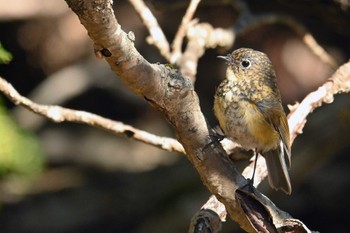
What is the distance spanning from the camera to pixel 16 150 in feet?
11.5

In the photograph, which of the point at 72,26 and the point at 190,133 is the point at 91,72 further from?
the point at 190,133

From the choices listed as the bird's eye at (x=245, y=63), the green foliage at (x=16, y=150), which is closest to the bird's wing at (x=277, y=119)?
the bird's eye at (x=245, y=63)

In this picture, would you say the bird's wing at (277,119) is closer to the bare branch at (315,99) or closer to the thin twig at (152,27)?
the bare branch at (315,99)

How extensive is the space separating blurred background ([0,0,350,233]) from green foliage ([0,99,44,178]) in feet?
6.64

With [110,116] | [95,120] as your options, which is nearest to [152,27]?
[95,120]

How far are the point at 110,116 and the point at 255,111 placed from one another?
311 centimetres

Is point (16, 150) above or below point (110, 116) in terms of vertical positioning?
below

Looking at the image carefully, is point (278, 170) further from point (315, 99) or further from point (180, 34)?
point (180, 34)

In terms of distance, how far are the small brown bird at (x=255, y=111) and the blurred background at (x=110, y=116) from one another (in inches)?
80.3

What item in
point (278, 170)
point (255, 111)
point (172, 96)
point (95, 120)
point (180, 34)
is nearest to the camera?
point (172, 96)

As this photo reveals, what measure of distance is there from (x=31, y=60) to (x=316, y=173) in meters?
2.40

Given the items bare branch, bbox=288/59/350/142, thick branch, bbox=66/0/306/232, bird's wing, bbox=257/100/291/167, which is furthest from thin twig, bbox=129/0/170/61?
thick branch, bbox=66/0/306/232

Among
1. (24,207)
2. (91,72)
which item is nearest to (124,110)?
(91,72)

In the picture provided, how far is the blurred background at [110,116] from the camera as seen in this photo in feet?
19.7
